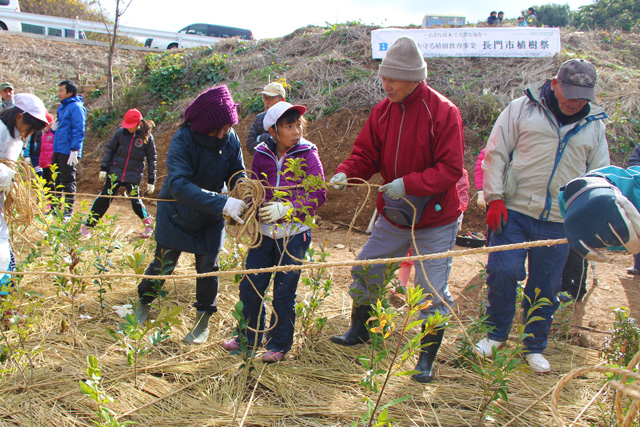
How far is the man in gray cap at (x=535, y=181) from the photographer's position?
2.71 m

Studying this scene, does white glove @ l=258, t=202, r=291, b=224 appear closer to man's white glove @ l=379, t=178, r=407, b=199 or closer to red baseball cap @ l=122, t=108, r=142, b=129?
man's white glove @ l=379, t=178, r=407, b=199

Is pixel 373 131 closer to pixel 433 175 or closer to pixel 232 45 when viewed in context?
pixel 433 175

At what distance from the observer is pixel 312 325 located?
9.82 feet

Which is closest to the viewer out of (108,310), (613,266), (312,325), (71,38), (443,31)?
(312,325)

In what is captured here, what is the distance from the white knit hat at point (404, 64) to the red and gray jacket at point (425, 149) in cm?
9

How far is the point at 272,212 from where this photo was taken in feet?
7.96

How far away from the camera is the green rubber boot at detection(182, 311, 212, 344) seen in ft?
9.48

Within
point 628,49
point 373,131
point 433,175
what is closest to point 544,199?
point 433,175

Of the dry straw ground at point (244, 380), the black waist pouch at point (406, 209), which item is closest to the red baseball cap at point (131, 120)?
the dry straw ground at point (244, 380)

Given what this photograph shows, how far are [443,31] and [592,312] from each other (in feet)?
23.8

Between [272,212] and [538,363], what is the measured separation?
1.83 metres

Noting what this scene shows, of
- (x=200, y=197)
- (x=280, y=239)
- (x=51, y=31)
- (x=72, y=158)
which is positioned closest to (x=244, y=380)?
(x=280, y=239)

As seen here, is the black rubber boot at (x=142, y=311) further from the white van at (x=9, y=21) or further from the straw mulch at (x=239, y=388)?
the white van at (x=9, y=21)

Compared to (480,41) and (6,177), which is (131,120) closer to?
(6,177)
